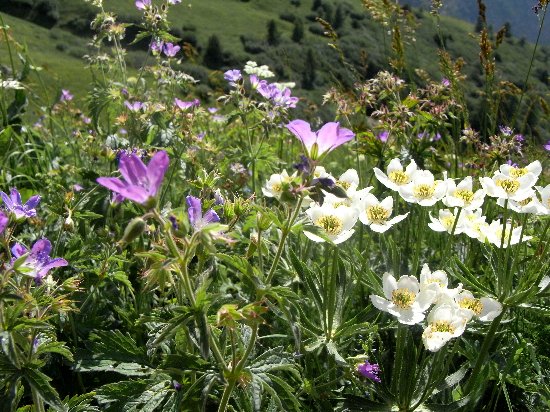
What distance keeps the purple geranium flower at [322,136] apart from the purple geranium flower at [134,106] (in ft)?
5.99

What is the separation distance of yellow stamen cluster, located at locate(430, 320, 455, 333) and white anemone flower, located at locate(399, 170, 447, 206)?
46 centimetres

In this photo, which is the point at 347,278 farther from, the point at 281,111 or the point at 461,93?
the point at 461,93

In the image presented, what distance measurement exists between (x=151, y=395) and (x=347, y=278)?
0.85m

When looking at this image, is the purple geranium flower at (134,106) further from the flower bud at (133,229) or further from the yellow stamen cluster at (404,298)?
the flower bud at (133,229)

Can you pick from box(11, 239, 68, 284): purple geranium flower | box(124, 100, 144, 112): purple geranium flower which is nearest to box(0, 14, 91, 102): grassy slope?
box(124, 100, 144, 112): purple geranium flower

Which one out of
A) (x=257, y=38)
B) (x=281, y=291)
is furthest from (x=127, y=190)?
(x=257, y=38)

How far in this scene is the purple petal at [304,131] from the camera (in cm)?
145

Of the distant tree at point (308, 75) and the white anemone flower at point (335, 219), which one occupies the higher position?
the white anemone flower at point (335, 219)

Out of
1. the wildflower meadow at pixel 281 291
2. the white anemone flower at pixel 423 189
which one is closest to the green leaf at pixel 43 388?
the wildflower meadow at pixel 281 291

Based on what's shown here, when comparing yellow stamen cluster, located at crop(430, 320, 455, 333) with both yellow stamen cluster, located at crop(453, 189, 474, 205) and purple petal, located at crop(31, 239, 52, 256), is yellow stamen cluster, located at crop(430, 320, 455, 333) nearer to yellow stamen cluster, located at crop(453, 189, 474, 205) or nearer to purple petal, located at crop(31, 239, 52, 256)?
yellow stamen cluster, located at crop(453, 189, 474, 205)

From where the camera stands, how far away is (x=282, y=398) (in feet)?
4.99

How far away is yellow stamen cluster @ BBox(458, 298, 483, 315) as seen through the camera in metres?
1.72

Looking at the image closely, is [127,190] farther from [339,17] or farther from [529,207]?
[339,17]

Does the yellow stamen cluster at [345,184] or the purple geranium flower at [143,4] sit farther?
the purple geranium flower at [143,4]
